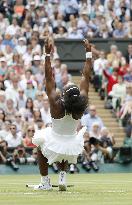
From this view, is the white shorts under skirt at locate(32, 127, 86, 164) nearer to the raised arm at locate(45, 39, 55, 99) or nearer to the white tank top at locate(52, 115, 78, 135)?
the white tank top at locate(52, 115, 78, 135)

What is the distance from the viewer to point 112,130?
101ft

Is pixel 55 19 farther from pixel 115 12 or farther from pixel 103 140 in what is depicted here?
pixel 103 140

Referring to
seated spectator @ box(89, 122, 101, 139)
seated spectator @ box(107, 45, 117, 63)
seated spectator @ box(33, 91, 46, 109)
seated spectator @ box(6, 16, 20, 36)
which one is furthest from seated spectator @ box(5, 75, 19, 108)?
seated spectator @ box(107, 45, 117, 63)

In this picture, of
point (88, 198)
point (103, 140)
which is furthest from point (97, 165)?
point (88, 198)

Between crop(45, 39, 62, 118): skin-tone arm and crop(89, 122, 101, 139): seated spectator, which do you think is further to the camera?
crop(89, 122, 101, 139): seated spectator

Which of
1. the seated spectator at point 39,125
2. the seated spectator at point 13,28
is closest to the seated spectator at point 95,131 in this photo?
the seated spectator at point 39,125

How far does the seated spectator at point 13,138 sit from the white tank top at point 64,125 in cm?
1123

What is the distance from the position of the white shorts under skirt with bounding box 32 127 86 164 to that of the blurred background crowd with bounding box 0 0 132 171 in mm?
10156

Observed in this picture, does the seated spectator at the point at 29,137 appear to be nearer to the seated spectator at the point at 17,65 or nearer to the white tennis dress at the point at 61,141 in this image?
the seated spectator at the point at 17,65

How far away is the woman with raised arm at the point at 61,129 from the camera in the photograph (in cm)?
1523

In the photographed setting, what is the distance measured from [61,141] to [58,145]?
0.08 meters

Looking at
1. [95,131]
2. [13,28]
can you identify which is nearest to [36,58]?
[13,28]

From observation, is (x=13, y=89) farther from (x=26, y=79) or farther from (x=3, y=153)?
(x=3, y=153)

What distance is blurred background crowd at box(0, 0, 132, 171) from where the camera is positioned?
2733cm
